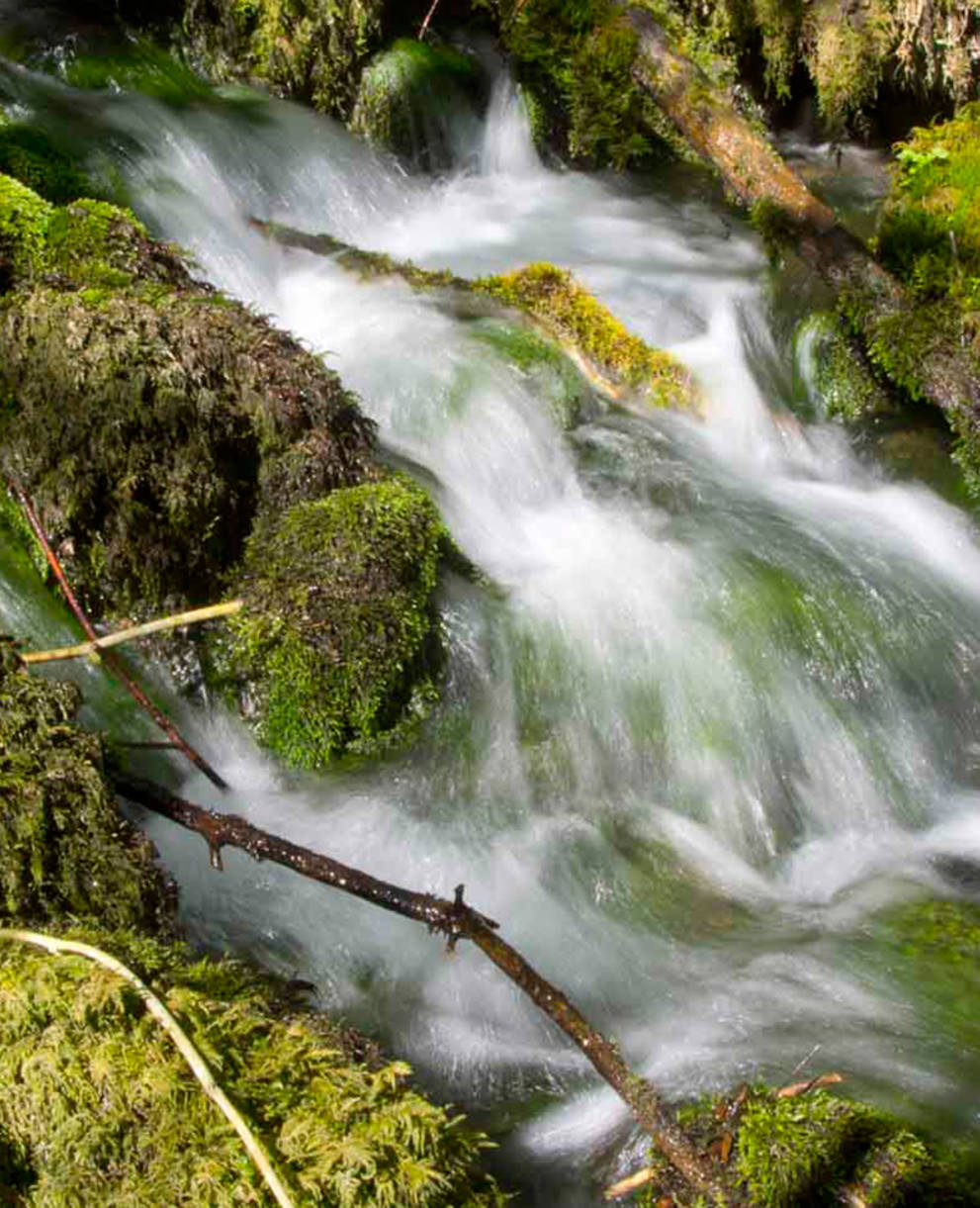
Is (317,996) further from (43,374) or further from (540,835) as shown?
(43,374)

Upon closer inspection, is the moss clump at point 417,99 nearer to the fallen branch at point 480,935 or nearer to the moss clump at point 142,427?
the moss clump at point 142,427

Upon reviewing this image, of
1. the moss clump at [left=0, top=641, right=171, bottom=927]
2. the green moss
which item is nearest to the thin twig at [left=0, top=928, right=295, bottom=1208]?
the moss clump at [left=0, top=641, right=171, bottom=927]

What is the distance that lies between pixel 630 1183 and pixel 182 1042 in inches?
43.9

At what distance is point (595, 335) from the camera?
5863 millimetres

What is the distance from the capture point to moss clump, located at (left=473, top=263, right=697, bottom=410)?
582 centimetres

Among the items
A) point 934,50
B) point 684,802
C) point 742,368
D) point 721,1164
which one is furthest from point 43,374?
point 934,50

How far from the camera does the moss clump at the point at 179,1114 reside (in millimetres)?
1380

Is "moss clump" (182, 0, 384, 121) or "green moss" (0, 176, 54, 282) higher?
"moss clump" (182, 0, 384, 121)

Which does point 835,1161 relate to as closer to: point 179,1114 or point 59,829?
point 179,1114

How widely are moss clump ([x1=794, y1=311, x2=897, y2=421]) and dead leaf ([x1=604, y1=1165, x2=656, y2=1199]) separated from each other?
462 cm

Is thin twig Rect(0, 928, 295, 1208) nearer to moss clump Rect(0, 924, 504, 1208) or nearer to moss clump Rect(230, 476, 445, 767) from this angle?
moss clump Rect(0, 924, 504, 1208)

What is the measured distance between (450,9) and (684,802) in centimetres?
657

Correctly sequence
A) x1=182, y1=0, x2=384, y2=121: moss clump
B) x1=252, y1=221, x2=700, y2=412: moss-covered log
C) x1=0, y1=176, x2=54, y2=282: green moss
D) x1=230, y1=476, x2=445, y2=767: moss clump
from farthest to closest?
x1=182, y1=0, x2=384, y2=121: moss clump → x1=252, y1=221, x2=700, y2=412: moss-covered log → x1=0, y1=176, x2=54, y2=282: green moss → x1=230, y1=476, x2=445, y2=767: moss clump

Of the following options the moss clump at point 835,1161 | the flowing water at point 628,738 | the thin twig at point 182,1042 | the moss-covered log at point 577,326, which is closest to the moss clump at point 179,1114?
the thin twig at point 182,1042
